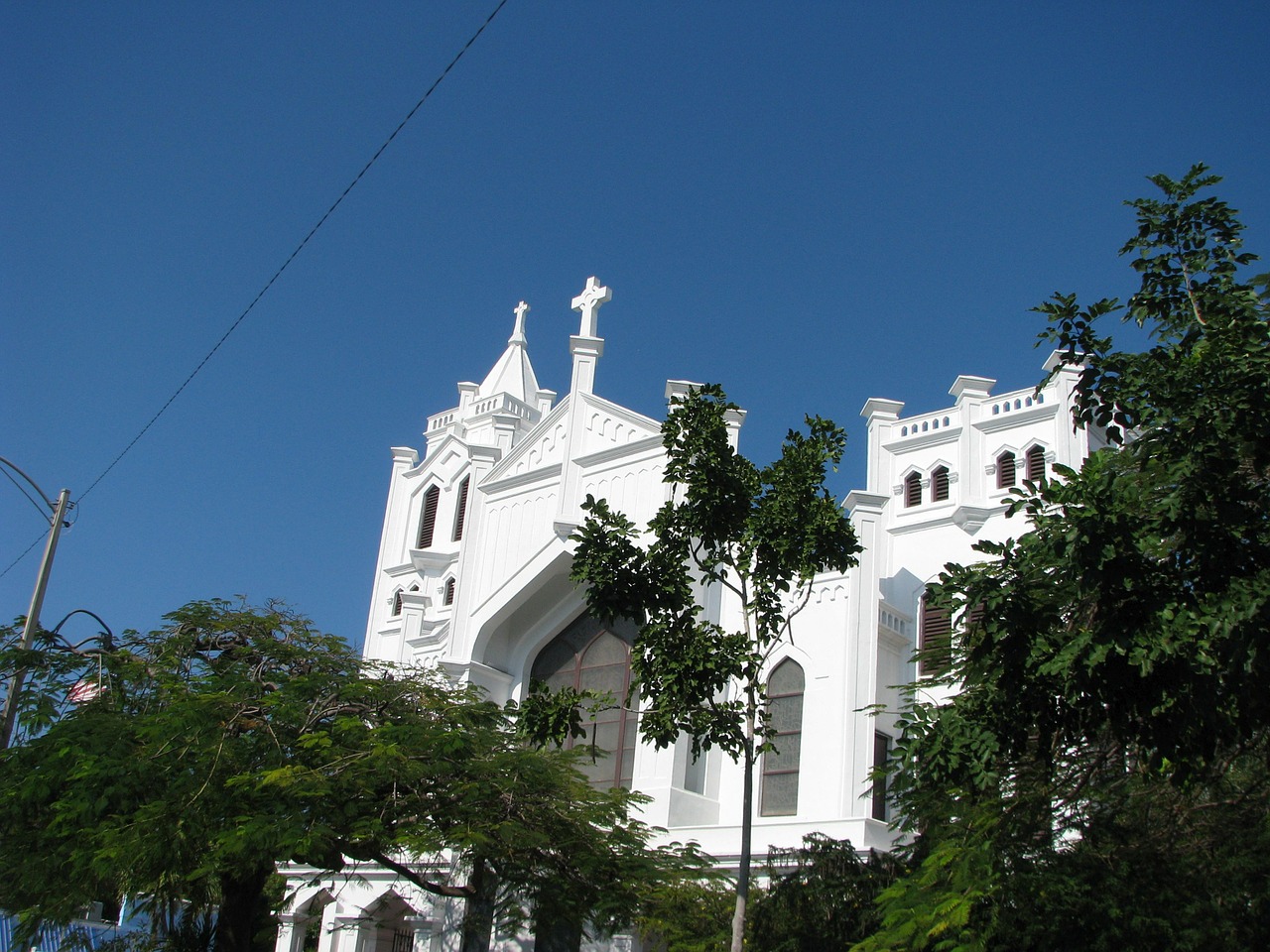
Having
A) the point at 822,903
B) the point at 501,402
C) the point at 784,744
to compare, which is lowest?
the point at 822,903

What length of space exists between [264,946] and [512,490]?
10761 mm

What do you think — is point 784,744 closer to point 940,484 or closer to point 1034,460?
point 940,484

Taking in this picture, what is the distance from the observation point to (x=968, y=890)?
11523 mm

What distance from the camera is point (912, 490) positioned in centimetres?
2577

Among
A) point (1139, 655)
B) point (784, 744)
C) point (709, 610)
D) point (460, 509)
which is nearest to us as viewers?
point (1139, 655)

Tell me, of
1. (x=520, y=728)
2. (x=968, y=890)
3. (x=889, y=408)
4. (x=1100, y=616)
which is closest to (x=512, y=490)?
(x=889, y=408)

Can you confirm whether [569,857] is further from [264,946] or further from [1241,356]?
[264,946]

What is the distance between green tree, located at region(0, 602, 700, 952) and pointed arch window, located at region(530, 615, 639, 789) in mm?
4003

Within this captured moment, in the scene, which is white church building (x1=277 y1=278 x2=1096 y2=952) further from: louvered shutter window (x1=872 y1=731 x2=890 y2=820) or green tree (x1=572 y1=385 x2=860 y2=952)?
green tree (x1=572 y1=385 x2=860 y2=952)

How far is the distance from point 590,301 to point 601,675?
718 centimetres

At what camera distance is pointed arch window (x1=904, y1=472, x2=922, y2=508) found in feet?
84.0

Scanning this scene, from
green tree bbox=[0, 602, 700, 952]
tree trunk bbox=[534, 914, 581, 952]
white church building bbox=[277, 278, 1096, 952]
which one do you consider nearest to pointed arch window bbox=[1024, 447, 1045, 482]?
white church building bbox=[277, 278, 1096, 952]

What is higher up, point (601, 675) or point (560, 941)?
point (601, 675)

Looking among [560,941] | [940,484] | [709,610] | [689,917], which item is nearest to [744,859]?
[689,917]
